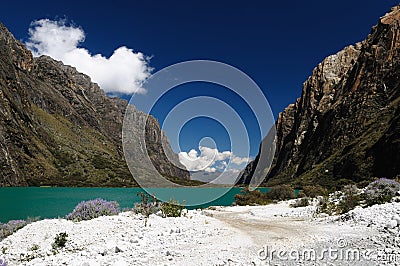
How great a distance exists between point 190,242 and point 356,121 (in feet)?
377

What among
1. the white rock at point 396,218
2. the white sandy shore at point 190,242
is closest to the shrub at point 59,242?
the white sandy shore at point 190,242

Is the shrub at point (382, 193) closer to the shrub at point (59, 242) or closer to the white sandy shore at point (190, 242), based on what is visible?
the white sandy shore at point (190, 242)

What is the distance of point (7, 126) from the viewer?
128 m

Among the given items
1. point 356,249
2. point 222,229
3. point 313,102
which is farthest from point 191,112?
point 313,102

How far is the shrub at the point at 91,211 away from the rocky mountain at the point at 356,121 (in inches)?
2013

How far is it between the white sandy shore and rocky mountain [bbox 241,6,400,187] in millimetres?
49957

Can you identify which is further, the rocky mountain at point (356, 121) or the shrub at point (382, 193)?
the rocky mountain at point (356, 121)

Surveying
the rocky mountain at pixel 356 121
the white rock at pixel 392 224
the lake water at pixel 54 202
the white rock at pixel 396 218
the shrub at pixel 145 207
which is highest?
the rocky mountain at pixel 356 121

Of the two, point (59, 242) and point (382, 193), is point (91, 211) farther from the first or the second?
point (382, 193)

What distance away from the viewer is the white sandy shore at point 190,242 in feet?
24.6

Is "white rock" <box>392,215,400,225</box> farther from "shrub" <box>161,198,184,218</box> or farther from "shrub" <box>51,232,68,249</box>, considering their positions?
"shrub" <box>51,232,68,249</box>

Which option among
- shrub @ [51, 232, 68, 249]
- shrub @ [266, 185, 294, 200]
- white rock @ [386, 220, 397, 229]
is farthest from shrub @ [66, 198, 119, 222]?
shrub @ [266, 185, 294, 200]

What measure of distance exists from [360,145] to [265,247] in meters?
87.7

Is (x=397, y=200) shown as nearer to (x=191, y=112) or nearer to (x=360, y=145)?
(x=191, y=112)
